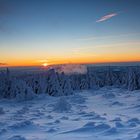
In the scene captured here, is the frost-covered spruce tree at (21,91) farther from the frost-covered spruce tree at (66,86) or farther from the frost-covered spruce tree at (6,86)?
the frost-covered spruce tree at (66,86)

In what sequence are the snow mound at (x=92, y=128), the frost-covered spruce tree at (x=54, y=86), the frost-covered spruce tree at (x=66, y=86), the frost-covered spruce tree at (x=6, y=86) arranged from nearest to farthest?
the snow mound at (x=92, y=128) < the frost-covered spruce tree at (x=54, y=86) < the frost-covered spruce tree at (x=66, y=86) < the frost-covered spruce tree at (x=6, y=86)

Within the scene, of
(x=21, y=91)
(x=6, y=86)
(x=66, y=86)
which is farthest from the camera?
(x=6, y=86)

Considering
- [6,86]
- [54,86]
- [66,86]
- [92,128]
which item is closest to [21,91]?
[54,86]

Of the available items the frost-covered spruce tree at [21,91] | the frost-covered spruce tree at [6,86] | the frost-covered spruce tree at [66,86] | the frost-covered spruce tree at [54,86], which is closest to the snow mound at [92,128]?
the frost-covered spruce tree at [21,91]

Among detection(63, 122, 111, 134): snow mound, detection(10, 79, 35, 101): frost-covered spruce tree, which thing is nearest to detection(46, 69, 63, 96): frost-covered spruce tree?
detection(10, 79, 35, 101): frost-covered spruce tree

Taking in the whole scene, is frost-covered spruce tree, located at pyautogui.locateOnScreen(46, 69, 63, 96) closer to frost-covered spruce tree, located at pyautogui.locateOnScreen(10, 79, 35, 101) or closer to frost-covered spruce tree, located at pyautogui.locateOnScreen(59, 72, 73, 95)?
frost-covered spruce tree, located at pyautogui.locateOnScreen(59, 72, 73, 95)

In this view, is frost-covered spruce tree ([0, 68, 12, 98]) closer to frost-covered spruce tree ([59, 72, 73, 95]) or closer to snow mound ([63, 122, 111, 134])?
frost-covered spruce tree ([59, 72, 73, 95])

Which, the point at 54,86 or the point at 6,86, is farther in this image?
the point at 6,86

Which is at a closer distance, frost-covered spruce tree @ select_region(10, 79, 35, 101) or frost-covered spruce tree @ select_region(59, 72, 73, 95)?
frost-covered spruce tree @ select_region(10, 79, 35, 101)

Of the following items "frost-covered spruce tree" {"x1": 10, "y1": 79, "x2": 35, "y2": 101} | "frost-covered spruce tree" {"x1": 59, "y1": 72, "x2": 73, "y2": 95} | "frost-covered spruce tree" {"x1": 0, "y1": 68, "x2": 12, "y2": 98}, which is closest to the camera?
"frost-covered spruce tree" {"x1": 10, "y1": 79, "x2": 35, "y2": 101}

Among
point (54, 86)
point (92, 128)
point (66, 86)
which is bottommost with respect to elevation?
point (66, 86)

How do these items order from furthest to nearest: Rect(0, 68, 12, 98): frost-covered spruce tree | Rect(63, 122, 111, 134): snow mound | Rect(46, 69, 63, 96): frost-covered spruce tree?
Rect(0, 68, 12, 98): frost-covered spruce tree
Rect(46, 69, 63, 96): frost-covered spruce tree
Rect(63, 122, 111, 134): snow mound

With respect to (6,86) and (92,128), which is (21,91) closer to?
(6,86)

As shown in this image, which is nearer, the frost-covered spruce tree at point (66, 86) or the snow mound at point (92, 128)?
the snow mound at point (92, 128)
